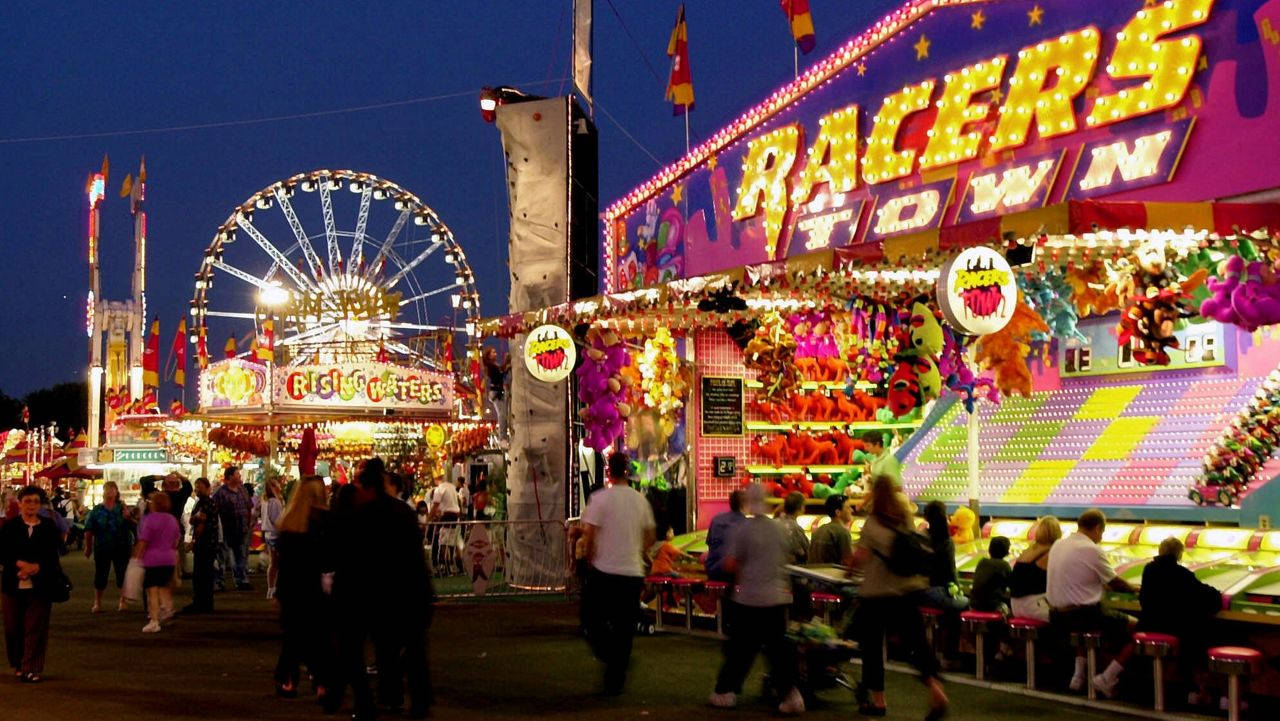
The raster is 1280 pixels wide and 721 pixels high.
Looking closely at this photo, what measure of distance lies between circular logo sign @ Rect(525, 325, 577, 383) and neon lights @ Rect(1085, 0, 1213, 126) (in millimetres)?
5888

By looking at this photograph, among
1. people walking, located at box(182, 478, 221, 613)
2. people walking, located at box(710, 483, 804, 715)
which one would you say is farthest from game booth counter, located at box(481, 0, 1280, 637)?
people walking, located at box(182, 478, 221, 613)

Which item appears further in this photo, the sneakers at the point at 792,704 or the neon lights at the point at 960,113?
the neon lights at the point at 960,113

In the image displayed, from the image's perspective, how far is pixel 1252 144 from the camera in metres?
11.0

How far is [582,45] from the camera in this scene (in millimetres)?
18234

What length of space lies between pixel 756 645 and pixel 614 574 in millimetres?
1237

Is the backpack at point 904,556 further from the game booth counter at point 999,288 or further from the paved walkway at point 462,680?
the game booth counter at point 999,288

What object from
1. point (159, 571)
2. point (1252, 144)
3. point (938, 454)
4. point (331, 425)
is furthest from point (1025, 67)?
point (331, 425)

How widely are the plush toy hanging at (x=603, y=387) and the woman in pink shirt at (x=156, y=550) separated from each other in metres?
4.80

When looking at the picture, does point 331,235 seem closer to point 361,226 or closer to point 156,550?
point 361,226

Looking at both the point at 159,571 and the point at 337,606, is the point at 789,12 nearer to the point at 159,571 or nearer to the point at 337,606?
the point at 159,571

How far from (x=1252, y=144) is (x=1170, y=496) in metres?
2.95

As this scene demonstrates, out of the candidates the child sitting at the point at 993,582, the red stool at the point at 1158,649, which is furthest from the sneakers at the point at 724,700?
the red stool at the point at 1158,649

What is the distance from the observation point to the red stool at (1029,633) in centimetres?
954

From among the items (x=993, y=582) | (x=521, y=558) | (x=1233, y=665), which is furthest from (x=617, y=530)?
(x=521, y=558)
